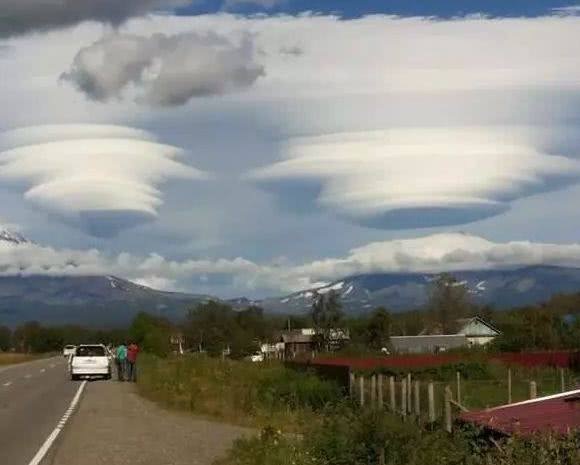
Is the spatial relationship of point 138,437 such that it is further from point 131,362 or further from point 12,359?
point 12,359

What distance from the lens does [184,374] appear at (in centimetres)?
4162

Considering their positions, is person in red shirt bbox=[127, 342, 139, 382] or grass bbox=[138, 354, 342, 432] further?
person in red shirt bbox=[127, 342, 139, 382]

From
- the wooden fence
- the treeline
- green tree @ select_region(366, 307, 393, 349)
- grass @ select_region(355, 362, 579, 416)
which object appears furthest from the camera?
green tree @ select_region(366, 307, 393, 349)

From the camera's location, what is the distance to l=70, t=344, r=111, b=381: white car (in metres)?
48.2

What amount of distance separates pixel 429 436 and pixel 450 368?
43168mm

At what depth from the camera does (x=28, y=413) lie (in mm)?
28188

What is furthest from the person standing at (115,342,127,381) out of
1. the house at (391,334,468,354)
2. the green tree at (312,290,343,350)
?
the house at (391,334,468,354)

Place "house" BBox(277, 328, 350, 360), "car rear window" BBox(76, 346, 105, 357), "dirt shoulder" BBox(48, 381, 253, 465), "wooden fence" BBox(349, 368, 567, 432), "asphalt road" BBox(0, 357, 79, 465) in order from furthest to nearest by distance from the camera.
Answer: "house" BBox(277, 328, 350, 360), "car rear window" BBox(76, 346, 105, 357), "asphalt road" BBox(0, 357, 79, 465), "dirt shoulder" BBox(48, 381, 253, 465), "wooden fence" BBox(349, 368, 567, 432)

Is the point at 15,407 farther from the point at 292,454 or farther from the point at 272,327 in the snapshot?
the point at 272,327

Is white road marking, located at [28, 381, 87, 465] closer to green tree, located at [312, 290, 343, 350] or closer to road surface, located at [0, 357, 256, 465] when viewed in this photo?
road surface, located at [0, 357, 256, 465]

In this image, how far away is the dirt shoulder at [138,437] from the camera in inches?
706

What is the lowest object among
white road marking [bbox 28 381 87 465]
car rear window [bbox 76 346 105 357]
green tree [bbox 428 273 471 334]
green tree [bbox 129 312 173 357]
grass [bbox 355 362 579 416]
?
grass [bbox 355 362 579 416]

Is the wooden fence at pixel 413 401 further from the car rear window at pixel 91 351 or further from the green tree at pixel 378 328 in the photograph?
the green tree at pixel 378 328

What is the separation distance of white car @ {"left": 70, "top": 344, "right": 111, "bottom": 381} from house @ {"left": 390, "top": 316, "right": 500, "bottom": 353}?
68375 millimetres
